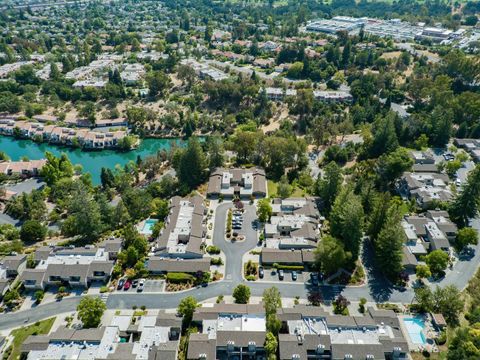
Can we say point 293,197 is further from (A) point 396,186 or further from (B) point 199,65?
(B) point 199,65

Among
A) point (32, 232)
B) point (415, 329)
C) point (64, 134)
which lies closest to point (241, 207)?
point (415, 329)

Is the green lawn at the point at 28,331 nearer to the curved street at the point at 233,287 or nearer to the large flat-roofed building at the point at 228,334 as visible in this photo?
the curved street at the point at 233,287

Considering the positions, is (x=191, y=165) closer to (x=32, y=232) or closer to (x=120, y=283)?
(x=120, y=283)

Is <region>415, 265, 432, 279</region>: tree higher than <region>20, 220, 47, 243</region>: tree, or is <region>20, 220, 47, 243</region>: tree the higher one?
<region>415, 265, 432, 279</region>: tree

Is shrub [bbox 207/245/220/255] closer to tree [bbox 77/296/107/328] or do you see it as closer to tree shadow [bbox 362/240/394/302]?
tree [bbox 77/296/107/328]

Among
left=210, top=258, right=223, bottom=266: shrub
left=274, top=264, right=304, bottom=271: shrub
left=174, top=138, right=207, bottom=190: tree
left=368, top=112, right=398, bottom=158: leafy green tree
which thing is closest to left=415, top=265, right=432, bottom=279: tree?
left=274, top=264, right=304, bottom=271: shrub

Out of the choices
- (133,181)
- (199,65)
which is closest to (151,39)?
(199,65)
